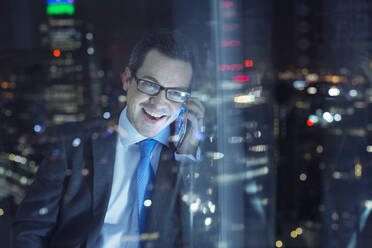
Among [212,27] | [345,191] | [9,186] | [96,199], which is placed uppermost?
[212,27]

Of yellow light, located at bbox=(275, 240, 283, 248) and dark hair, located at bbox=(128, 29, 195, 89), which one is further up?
dark hair, located at bbox=(128, 29, 195, 89)

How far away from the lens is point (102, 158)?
5.12ft

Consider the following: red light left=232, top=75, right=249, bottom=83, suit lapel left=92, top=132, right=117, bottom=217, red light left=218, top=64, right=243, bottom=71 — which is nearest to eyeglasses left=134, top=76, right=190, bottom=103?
suit lapel left=92, top=132, right=117, bottom=217

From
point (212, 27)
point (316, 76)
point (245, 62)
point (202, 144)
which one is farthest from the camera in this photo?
point (316, 76)

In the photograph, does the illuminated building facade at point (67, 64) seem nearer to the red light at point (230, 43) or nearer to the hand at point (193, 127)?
the hand at point (193, 127)

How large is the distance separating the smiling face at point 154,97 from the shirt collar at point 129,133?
0.05ft

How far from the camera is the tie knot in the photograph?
1609 millimetres

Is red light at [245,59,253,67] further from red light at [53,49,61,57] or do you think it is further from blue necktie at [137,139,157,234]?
red light at [53,49,61,57]

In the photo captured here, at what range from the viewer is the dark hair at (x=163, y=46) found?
5.04ft

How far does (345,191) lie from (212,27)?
1355 millimetres

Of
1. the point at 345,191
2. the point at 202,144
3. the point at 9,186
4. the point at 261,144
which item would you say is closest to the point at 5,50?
→ the point at 9,186

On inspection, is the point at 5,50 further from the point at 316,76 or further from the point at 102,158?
the point at 316,76

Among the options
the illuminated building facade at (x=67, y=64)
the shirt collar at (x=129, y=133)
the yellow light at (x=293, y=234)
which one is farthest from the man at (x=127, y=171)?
the yellow light at (x=293, y=234)

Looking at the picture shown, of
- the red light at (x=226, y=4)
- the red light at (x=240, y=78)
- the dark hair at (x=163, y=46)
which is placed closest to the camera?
the dark hair at (x=163, y=46)
